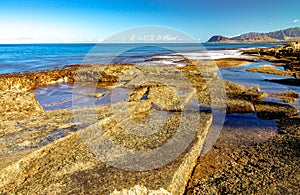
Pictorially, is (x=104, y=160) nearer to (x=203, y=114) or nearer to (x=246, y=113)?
(x=203, y=114)

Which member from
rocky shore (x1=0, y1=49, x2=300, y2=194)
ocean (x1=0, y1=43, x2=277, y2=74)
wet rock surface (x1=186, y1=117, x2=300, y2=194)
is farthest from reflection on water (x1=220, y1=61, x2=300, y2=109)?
ocean (x1=0, y1=43, x2=277, y2=74)

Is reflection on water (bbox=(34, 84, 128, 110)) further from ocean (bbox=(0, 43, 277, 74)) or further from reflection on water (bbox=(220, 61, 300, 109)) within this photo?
reflection on water (bbox=(220, 61, 300, 109))

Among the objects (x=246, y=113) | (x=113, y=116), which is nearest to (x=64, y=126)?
(x=113, y=116)

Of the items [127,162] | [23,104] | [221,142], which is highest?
[23,104]

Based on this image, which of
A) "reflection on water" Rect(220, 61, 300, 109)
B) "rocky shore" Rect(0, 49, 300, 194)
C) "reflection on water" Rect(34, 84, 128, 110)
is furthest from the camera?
"reflection on water" Rect(220, 61, 300, 109)

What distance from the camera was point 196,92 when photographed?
1179 cm

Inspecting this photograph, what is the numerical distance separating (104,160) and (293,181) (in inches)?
145

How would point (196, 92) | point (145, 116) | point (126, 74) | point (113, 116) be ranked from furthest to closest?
point (126, 74) → point (196, 92) → point (145, 116) → point (113, 116)

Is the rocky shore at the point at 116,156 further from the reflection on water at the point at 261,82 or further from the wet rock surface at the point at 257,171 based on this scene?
the reflection on water at the point at 261,82

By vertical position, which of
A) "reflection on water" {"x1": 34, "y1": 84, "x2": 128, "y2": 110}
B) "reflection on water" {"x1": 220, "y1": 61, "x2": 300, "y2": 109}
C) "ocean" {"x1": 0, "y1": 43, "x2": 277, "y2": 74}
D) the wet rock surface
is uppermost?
"ocean" {"x1": 0, "y1": 43, "x2": 277, "y2": 74}

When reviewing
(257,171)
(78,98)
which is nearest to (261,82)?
(78,98)

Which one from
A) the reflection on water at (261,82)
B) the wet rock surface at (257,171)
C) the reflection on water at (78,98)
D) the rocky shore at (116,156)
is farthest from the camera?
the reflection on water at (261,82)

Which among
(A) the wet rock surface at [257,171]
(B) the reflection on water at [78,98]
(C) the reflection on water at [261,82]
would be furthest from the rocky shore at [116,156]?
(C) the reflection on water at [261,82]

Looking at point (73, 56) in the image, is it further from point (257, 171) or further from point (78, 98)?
point (257, 171)
